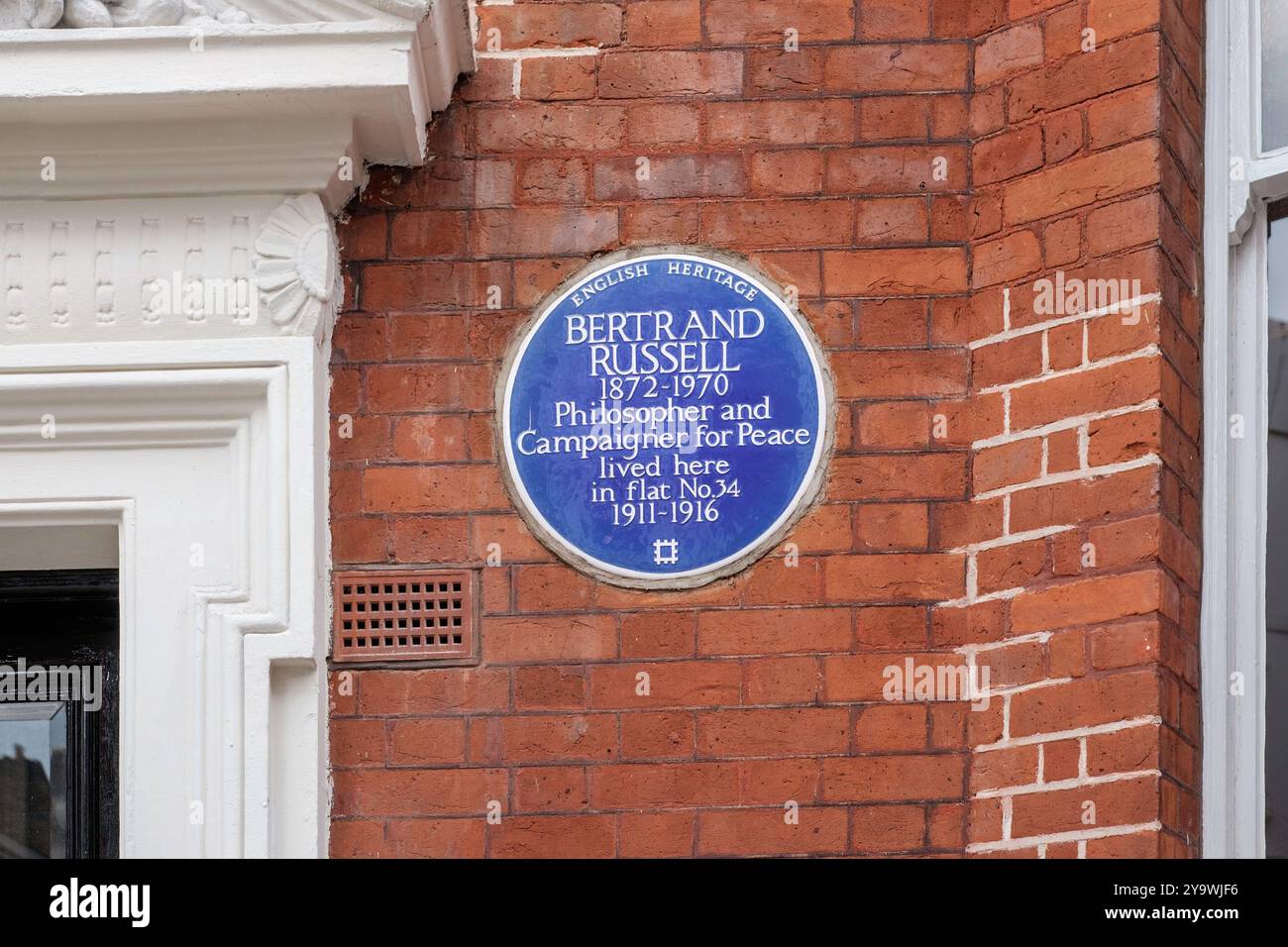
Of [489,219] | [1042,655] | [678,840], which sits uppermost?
[489,219]

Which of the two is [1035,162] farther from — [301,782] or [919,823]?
[301,782]

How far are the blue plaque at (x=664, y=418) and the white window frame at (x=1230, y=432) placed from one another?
784 millimetres

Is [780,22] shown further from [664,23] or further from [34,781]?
[34,781]

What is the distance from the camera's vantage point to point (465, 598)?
5.20 metres

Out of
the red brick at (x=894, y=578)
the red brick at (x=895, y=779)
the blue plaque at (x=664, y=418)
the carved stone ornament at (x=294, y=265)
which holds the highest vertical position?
the carved stone ornament at (x=294, y=265)

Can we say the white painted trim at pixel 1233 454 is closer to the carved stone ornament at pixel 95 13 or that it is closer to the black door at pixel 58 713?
the carved stone ornament at pixel 95 13

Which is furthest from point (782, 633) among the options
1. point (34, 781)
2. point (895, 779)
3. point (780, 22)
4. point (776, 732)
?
point (34, 781)

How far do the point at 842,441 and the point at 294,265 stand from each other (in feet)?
3.74

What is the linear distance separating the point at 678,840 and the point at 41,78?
1.92 meters

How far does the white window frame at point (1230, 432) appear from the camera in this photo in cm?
503

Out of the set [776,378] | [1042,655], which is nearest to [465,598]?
[776,378]

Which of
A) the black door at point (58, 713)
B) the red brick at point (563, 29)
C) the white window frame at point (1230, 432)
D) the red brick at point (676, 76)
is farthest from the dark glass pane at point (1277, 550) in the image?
the black door at point (58, 713)

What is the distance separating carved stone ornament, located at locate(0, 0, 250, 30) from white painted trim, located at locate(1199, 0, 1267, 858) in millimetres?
1974

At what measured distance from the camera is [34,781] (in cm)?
536
